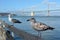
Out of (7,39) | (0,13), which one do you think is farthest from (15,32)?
(0,13)

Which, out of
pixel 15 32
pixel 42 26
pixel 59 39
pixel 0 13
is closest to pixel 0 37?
pixel 42 26

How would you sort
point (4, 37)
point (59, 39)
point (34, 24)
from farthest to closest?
point (59, 39) → point (34, 24) → point (4, 37)

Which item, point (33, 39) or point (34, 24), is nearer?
point (33, 39)

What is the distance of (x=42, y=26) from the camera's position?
985cm

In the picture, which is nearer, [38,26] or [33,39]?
[33,39]

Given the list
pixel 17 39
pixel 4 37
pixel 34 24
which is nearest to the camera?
pixel 4 37

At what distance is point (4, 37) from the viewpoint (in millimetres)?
7789

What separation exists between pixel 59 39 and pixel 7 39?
6612 mm

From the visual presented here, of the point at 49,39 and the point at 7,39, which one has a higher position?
the point at 7,39

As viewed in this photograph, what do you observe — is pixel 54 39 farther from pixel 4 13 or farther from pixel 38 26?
pixel 4 13

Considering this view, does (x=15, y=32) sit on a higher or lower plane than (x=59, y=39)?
higher

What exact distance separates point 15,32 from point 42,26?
105 inches

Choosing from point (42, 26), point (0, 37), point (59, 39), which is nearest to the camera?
point (0, 37)

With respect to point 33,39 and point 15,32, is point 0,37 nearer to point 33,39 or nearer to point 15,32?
point 33,39
